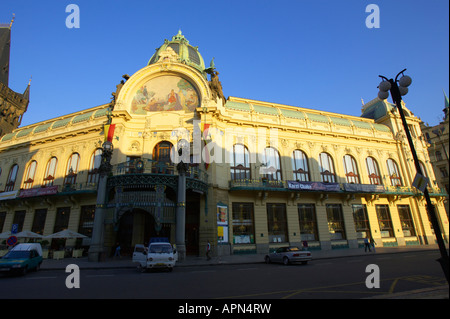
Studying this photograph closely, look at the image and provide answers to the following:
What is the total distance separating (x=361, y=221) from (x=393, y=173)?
979 cm

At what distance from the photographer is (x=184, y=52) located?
108 feet

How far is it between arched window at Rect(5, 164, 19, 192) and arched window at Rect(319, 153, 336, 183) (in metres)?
41.5

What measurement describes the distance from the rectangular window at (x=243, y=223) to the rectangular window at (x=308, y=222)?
20.1 feet

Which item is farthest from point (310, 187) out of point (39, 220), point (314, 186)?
point (39, 220)

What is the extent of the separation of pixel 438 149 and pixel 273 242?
5078 centimetres

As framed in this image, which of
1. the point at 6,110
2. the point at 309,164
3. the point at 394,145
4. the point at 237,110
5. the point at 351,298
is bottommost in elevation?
the point at 351,298

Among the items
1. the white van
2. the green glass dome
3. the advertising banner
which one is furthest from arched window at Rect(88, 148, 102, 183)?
the advertising banner

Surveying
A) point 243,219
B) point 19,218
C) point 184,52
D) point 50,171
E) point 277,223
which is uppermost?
point 184,52

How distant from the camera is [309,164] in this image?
30.1 m

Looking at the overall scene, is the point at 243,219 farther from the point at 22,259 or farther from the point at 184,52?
the point at 184,52

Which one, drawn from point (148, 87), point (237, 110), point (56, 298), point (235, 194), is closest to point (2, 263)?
point (56, 298)

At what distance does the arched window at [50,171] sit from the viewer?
29.6m

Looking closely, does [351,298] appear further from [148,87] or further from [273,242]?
[148,87]
